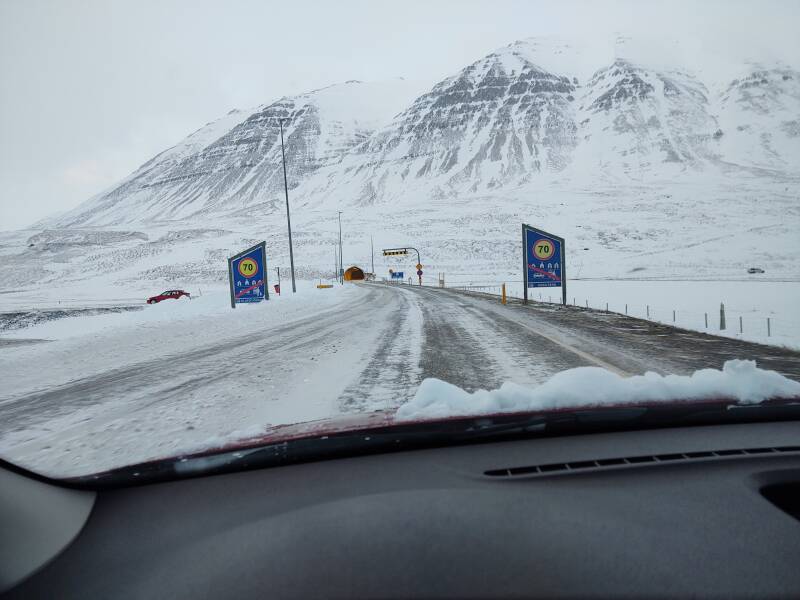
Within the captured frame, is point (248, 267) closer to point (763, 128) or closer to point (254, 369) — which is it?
point (254, 369)

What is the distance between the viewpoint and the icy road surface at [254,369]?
154 inches

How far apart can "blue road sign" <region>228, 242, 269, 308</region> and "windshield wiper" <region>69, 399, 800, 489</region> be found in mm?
16532

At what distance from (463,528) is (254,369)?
560cm

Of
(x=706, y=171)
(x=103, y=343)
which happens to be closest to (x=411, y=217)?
(x=706, y=171)

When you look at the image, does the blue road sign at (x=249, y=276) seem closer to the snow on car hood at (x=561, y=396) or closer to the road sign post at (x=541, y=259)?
the road sign post at (x=541, y=259)

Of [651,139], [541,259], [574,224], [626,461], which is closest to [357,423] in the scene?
[626,461]

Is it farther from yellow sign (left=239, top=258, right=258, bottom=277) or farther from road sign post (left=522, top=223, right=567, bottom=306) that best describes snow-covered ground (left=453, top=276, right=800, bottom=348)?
yellow sign (left=239, top=258, right=258, bottom=277)

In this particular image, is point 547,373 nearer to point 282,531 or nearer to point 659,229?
point 282,531

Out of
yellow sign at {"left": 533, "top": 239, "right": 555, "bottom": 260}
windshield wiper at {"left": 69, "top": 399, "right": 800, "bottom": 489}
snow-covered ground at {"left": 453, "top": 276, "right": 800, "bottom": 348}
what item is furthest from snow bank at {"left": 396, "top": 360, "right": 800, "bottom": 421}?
yellow sign at {"left": 533, "top": 239, "right": 555, "bottom": 260}

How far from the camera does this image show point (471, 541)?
143 cm

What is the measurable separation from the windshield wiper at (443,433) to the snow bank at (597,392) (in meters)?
0.10

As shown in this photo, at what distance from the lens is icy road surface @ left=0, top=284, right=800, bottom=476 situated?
12.9ft

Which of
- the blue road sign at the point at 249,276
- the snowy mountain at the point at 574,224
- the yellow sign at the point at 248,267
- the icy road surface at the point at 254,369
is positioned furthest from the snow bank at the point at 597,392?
the snowy mountain at the point at 574,224

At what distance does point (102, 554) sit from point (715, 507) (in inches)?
82.2
